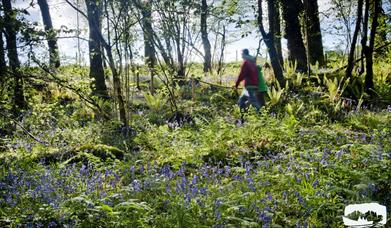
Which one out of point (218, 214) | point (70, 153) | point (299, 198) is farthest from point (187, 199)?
point (70, 153)

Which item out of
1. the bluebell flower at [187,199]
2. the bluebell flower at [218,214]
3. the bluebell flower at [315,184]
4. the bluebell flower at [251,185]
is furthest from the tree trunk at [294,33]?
the bluebell flower at [218,214]

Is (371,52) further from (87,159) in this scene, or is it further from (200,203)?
(200,203)

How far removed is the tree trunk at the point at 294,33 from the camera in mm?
12188

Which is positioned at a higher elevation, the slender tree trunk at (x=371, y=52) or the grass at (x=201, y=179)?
the slender tree trunk at (x=371, y=52)

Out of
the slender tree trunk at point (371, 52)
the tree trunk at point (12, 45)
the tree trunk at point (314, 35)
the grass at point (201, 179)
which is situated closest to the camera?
the grass at point (201, 179)

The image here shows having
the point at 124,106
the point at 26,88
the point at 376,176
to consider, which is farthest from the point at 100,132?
the point at 376,176

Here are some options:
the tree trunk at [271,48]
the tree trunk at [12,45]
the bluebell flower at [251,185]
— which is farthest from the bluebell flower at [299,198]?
the tree trunk at [271,48]

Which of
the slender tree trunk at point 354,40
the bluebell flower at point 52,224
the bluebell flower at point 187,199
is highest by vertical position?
the slender tree trunk at point 354,40

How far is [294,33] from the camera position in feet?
40.7

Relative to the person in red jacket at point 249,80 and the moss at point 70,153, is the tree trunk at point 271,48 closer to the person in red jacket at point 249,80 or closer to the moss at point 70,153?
the person in red jacket at point 249,80

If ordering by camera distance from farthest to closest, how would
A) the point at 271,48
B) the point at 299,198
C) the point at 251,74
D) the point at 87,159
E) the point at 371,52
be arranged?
the point at 271,48 → the point at 251,74 → the point at 371,52 → the point at 87,159 → the point at 299,198

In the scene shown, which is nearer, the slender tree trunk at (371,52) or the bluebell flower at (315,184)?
the bluebell flower at (315,184)

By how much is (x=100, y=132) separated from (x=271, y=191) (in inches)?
188

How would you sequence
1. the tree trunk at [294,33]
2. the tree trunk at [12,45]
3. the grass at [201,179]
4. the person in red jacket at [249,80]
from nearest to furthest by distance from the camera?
the grass at [201,179] → the tree trunk at [12,45] → the person in red jacket at [249,80] → the tree trunk at [294,33]
